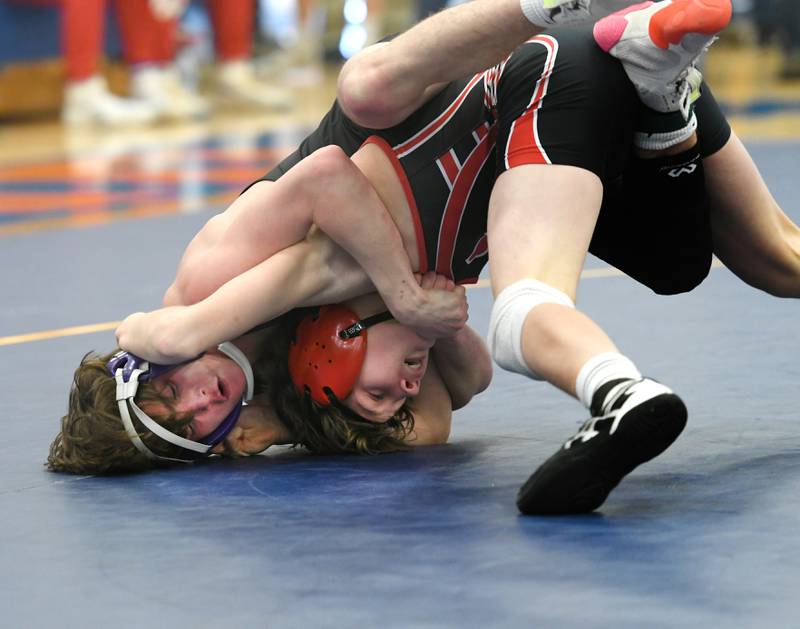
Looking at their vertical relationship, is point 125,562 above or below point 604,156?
below

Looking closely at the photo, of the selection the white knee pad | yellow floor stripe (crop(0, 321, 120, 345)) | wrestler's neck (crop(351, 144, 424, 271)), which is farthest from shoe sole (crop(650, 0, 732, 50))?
yellow floor stripe (crop(0, 321, 120, 345))

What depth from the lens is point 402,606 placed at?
2014mm

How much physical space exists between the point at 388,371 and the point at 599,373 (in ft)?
2.23

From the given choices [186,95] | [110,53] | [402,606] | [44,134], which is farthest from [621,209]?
[110,53]

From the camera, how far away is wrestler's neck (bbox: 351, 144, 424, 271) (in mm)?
2898

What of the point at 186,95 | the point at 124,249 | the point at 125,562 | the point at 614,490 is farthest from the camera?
the point at 186,95

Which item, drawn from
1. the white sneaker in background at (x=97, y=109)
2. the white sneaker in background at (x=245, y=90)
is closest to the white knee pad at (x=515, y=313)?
the white sneaker in background at (x=97, y=109)

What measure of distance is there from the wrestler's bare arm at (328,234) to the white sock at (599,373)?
0.58 metres

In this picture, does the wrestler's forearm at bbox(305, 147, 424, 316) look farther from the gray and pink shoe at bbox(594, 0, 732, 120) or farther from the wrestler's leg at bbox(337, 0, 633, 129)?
the gray and pink shoe at bbox(594, 0, 732, 120)

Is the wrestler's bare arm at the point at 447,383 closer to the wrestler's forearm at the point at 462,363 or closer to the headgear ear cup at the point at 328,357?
the wrestler's forearm at the point at 462,363

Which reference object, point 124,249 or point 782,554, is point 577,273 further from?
point 124,249

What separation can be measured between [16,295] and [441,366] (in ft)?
6.60

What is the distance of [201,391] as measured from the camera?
2.85 meters

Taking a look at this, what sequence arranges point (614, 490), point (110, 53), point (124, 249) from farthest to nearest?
point (110, 53) < point (124, 249) < point (614, 490)
